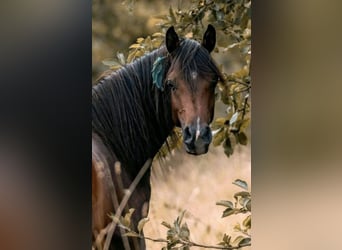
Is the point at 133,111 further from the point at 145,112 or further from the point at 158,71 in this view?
the point at 158,71

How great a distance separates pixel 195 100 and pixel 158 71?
0.22 m

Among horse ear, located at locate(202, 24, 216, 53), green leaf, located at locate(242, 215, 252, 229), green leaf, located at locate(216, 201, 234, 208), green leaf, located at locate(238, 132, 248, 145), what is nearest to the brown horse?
horse ear, located at locate(202, 24, 216, 53)

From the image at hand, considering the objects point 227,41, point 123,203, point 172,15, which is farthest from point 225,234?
point 172,15

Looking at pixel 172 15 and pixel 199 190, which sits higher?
pixel 172 15

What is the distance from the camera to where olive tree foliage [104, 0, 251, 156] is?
220cm

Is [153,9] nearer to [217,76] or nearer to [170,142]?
[217,76]

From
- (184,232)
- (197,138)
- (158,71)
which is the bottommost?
(184,232)

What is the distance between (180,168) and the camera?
2234 millimetres

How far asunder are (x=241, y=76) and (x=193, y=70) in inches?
8.7

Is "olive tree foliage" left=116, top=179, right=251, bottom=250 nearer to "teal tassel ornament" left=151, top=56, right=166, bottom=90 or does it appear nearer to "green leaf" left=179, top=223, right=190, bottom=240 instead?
"green leaf" left=179, top=223, right=190, bottom=240

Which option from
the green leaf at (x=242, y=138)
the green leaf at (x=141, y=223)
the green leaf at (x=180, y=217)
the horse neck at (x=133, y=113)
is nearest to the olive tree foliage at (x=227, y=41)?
the green leaf at (x=242, y=138)

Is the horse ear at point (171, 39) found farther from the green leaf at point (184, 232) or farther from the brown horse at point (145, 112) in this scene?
the green leaf at point (184, 232)

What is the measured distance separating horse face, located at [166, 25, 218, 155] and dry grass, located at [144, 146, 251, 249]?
7 centimetres
